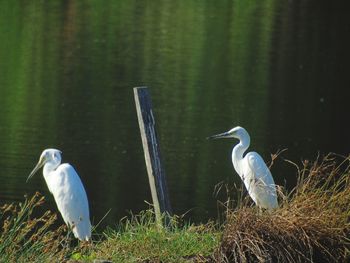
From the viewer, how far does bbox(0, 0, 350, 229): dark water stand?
14383mm

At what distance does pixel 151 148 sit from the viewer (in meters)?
7.63

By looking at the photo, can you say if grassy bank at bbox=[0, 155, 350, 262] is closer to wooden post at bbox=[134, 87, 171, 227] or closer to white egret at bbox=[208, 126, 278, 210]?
wooden post at bbox=[134, 87, 171, 227]

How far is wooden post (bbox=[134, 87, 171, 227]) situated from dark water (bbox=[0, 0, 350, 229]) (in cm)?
470

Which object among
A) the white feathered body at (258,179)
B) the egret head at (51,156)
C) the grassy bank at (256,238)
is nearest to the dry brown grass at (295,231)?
the grassy bank at (256,238)

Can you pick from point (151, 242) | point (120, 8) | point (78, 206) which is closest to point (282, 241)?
point (151, 242)

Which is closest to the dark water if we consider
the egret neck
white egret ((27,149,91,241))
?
the egret neck

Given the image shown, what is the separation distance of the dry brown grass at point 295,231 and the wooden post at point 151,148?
855mm

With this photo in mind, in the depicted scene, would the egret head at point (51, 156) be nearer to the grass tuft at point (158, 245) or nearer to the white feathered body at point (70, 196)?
the white feathered body at point (70, 196)

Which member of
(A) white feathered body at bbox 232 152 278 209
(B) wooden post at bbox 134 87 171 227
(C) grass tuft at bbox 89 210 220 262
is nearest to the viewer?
(C) grass tuft at bbox 89 210 220 262

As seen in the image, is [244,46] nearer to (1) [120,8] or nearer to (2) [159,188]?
(1) [120,8]

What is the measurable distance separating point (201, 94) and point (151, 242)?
13658 mm

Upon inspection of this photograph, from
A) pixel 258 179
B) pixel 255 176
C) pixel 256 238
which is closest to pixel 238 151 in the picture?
pixel 255 176

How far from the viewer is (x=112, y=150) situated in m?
15.5

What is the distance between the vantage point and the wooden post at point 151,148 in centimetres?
759
